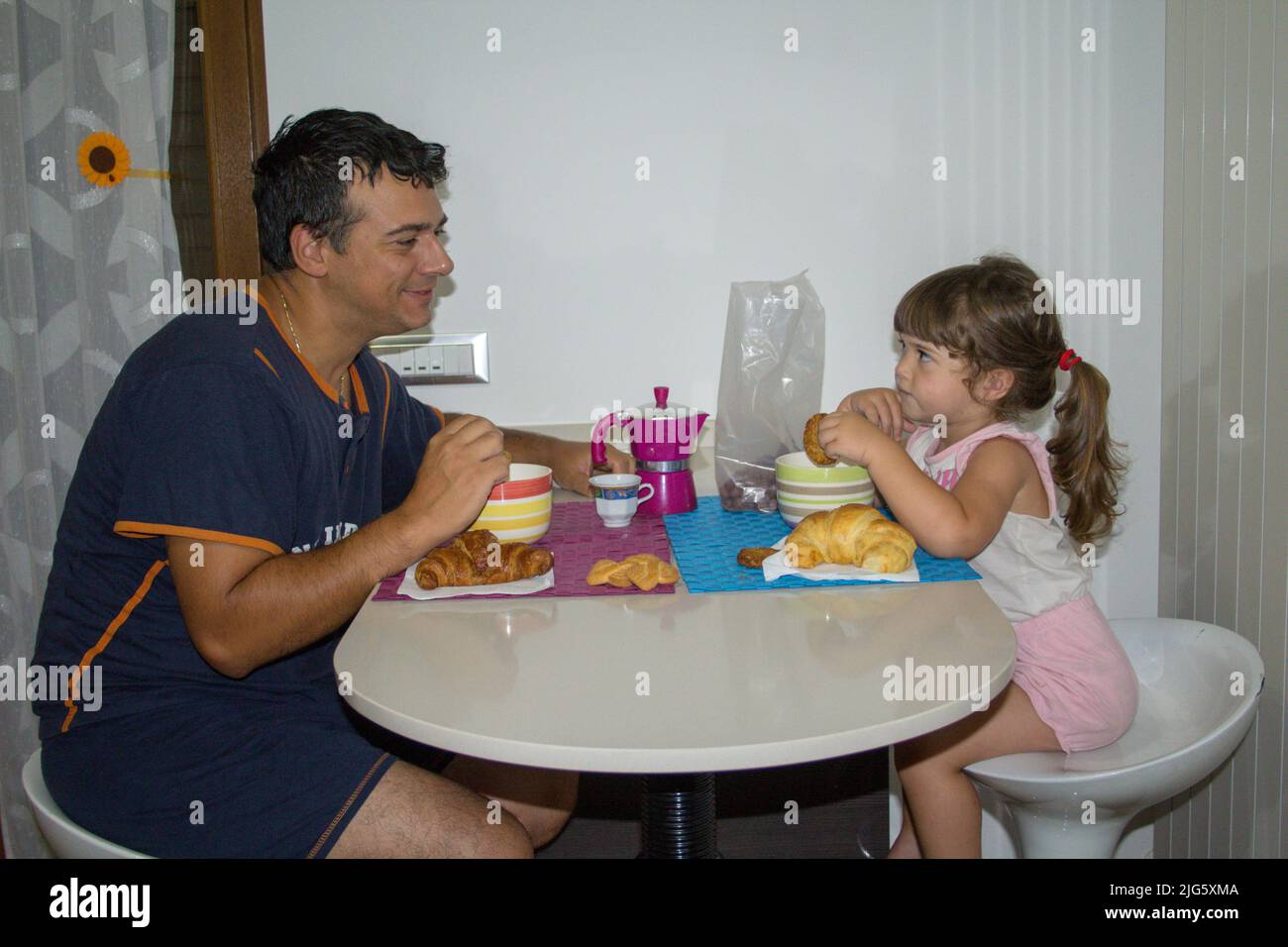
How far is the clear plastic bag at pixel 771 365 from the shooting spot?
1.74 metres

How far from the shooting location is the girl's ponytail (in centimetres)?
165

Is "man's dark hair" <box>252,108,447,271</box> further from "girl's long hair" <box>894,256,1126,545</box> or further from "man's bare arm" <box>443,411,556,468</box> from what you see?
"girl's long hair" <box>894,256,1126,545</box>

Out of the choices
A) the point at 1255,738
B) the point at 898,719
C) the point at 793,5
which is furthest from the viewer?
the point at 793,5

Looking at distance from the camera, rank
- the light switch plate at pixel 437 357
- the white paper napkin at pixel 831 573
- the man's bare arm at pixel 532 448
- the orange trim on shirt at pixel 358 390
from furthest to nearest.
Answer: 1. the light switch plate at pixel 437 357
2. the man's bare arm at pixel 532 448
3. the orange trim on shirt at pixel 358 390
4. the white paper napkin at pixel 831 573

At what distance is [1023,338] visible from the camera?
1.66 meters

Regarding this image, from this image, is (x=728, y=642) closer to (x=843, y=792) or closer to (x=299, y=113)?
(x=843, y=792)

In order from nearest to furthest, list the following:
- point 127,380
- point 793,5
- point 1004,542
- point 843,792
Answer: point 127,380 < point 1004,542 < point 793,5 < point 843,792

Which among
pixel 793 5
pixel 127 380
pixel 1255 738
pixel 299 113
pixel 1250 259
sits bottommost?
pixel 1255 738

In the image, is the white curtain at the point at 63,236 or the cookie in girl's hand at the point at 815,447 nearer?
the cookie in girl's hand at the point at 815,447

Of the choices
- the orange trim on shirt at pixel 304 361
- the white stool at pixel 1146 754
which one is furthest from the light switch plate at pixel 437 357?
the white stool at pixel 1146 754

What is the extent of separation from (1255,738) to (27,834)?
7.49 ft

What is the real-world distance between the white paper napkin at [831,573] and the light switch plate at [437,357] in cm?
99

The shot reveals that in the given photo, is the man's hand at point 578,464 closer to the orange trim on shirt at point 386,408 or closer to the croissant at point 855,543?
the orange trim on shirt at point 386,408

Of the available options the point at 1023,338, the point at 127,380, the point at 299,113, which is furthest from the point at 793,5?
the point at 127,380
